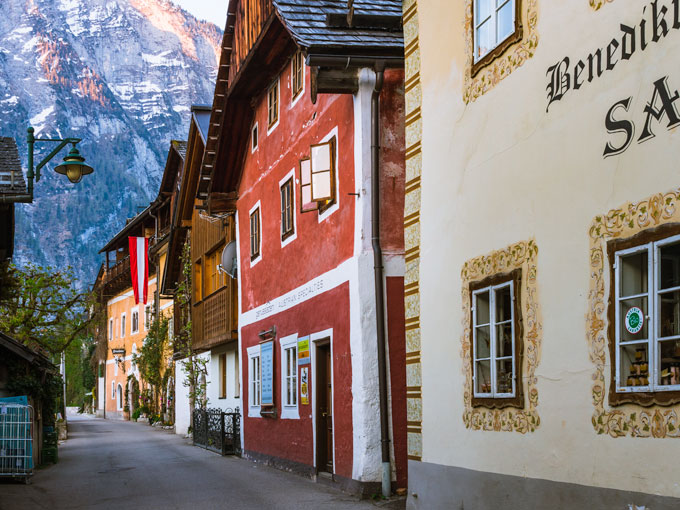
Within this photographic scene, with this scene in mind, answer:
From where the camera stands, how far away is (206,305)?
27609mm

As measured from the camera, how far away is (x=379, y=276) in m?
14.6

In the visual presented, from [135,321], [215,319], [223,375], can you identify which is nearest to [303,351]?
[215,319]

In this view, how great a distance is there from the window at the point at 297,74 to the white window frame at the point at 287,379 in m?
4.30

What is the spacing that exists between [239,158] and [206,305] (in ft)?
17.5

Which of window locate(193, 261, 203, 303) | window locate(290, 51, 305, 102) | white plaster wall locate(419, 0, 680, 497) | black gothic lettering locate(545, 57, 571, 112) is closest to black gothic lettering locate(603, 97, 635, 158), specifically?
white plaster wall locate(419, 0, 680, 497)

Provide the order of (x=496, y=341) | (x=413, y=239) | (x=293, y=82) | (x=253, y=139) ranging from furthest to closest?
(x=253, y=139), (x=293, y=82), (x=413, y=239), (x=496, y=341)

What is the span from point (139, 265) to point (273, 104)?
2212 centimetres

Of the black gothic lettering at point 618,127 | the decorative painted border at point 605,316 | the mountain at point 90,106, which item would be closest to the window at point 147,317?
the decorative painted border at point 605,316

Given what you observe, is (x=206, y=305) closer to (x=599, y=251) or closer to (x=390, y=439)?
(x=390, y=439)

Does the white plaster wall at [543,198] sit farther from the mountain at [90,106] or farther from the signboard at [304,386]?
the mountain at [90,106]

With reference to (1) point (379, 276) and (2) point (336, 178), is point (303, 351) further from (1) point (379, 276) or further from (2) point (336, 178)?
(1) point (379, 276)

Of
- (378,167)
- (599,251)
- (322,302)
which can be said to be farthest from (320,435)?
(599,251)

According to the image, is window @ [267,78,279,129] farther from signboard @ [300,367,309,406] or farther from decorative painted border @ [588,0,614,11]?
decorative painted border @ [588,0,614,11]

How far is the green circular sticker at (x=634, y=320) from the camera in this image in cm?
760
